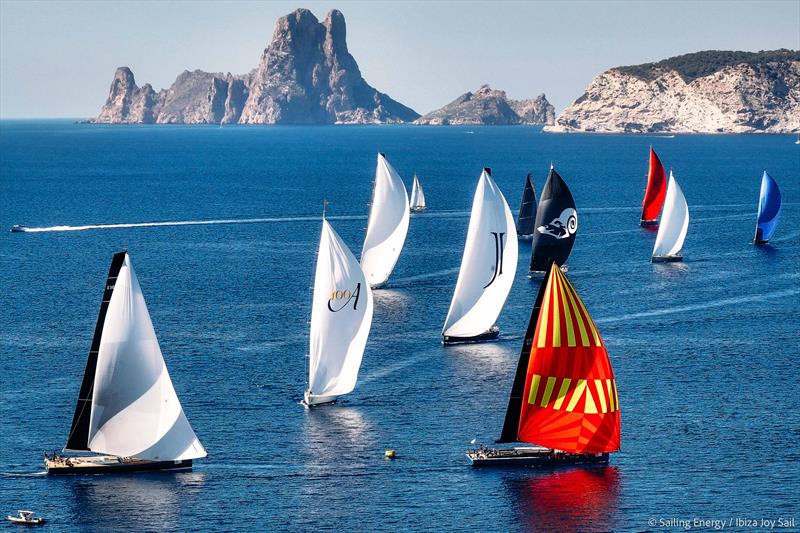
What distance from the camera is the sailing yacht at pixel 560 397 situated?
2480 inches

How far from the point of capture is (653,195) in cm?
15788

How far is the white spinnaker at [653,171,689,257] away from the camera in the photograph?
12756 centimetres

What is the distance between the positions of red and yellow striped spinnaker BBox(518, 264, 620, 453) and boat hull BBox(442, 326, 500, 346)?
25.6 metres

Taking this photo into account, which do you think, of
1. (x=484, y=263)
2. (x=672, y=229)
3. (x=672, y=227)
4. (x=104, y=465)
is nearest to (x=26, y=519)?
(x=104, y=465)

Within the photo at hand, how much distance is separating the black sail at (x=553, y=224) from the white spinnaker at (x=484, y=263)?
25352 mm

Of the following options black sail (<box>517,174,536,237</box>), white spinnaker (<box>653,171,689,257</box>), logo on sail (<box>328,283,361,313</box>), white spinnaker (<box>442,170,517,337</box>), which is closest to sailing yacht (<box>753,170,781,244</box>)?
white spinnaker (<box>653,171,689,257</box>)

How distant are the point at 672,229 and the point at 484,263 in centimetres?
4294

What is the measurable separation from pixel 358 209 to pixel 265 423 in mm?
108515

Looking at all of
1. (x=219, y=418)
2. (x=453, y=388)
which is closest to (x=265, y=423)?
(x=219, y=418)

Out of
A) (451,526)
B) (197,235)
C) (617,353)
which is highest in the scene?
(197,235)

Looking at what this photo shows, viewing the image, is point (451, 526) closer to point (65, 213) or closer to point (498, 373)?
point (498, 373)

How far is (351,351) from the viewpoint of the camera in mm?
75062

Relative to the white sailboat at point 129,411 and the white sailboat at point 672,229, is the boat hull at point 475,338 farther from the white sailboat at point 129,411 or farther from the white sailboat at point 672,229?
the white sailboat at point 672,229

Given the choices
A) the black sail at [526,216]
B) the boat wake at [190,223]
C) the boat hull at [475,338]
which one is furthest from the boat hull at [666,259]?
the boat wake at [190,223]
